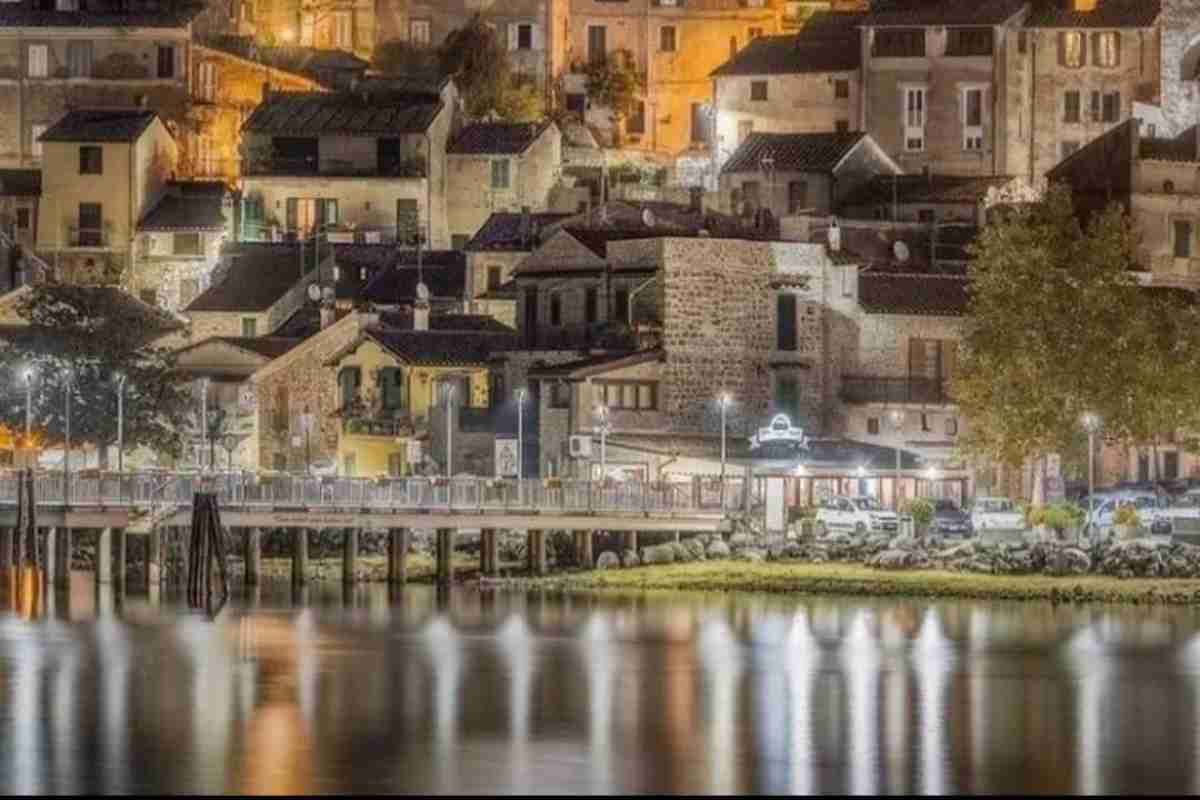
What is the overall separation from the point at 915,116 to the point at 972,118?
1.92 meters

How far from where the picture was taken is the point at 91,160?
502 feet

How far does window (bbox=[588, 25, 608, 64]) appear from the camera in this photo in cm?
17088

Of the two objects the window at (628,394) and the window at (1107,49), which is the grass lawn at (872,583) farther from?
the window at (1107,49)

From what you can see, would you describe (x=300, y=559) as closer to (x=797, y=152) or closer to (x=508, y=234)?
(x=508, y=234)

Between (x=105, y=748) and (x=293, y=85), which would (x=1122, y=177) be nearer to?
(x=293, y=85)

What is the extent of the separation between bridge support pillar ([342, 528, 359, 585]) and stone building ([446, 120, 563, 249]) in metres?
36.9

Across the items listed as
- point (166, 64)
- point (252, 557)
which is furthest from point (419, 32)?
point (252, 557)

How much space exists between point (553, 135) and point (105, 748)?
77.4 metres

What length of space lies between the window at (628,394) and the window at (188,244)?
29.1 meters

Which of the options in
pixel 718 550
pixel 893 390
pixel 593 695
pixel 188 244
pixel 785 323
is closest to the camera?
pixel 593 695

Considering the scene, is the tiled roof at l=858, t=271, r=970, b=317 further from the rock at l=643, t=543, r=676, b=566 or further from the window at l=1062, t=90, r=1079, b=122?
the window at l=1062, t=90, r=1079, b=122

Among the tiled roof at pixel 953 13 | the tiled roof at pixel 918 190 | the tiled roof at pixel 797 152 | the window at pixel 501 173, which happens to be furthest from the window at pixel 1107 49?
the window at pixel 501 173

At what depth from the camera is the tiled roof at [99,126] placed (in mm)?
152375

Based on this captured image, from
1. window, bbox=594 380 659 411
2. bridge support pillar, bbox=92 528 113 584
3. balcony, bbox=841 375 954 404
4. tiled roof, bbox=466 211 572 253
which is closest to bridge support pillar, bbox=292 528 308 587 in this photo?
bridge support pillar, bbox=92 528 113 584
